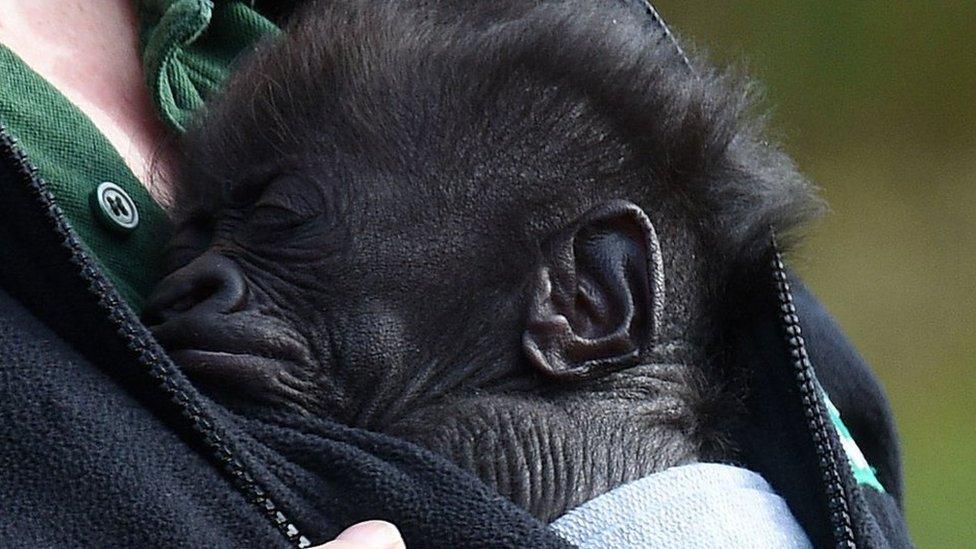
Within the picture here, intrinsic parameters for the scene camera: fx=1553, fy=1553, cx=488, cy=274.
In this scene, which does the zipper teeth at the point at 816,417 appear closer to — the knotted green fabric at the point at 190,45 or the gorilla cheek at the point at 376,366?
the gorilla cheek at the point at 376,366

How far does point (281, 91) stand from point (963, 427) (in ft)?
10.0

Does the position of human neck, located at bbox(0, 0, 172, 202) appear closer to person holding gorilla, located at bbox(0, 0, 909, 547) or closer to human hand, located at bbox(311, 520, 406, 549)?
person holding gorilla, located at bbox(0, 0, 909, 547)

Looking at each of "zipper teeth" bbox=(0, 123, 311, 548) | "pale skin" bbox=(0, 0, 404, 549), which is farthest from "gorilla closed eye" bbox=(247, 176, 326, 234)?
"zipper teeth" bbox=(0, 123, 311, 548)

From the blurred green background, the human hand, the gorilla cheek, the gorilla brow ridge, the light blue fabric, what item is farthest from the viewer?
the blurred green background

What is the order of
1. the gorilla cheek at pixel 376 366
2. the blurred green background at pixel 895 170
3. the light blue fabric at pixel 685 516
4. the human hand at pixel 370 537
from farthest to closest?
the blurred green background at pixel 895 170 → the gorilla cheek at pixel 376 366 → the light blue fabric at pixel 685 516 → the human hand at pixel 370 537

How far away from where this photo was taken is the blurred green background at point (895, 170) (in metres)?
3.92

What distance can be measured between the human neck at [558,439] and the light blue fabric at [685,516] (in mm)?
40

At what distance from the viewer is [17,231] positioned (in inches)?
33.8

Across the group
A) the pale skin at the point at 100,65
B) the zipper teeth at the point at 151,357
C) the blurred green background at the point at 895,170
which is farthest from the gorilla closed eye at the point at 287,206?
the blurred green background at the point at 895,170

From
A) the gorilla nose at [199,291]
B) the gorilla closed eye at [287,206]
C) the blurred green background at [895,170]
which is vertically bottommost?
the gorilla nose at [199,291]

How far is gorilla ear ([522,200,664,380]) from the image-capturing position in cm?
106

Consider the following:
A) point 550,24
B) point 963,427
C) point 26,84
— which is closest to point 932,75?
point 963,427

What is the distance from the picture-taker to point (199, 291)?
3.53ft

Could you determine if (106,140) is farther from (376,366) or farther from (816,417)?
(816,417)
